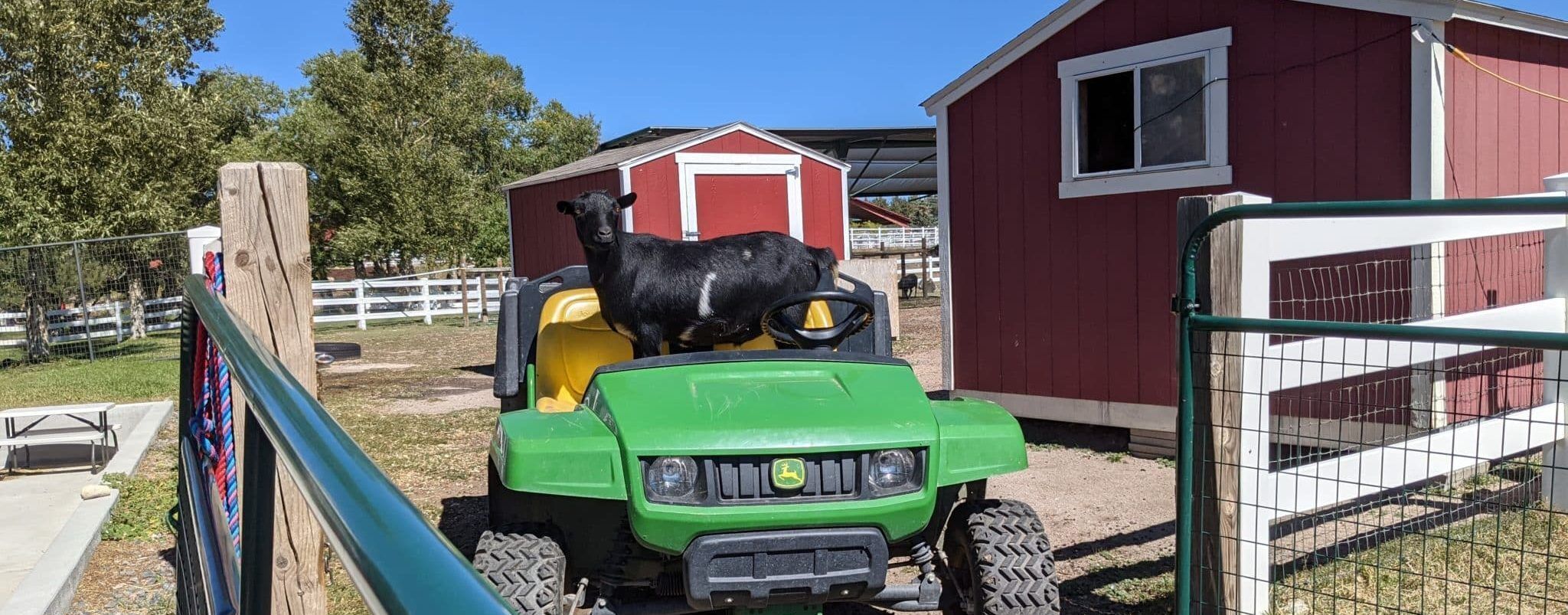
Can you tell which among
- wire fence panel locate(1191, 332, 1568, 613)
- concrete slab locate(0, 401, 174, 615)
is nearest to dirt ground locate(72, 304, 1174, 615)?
concrete slab locate(0, 401, 174, 615)

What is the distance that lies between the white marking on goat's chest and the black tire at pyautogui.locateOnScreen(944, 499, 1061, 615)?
4.04 ft

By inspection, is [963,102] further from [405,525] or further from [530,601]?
[405,525]

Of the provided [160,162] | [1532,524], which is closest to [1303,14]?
[1532,524]

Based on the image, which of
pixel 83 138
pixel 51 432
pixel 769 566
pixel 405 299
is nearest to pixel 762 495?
pixel 769 566

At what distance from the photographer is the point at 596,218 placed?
409 cm

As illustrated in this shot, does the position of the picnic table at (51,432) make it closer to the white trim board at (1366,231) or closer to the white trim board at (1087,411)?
the white trim board at (1087,411)

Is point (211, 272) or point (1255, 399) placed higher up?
point (211, 272)

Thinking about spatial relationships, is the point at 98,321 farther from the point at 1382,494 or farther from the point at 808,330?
the point at 1382,494

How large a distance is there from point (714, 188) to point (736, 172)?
0.34 meters

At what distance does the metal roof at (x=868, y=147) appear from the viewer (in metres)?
18.2

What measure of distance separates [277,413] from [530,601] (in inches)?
80.0

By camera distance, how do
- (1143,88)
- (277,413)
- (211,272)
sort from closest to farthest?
(277,413) < (211,272) < (1143,88)

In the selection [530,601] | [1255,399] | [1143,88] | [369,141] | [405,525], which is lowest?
[530,601]

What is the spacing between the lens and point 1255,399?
3.50 metres
